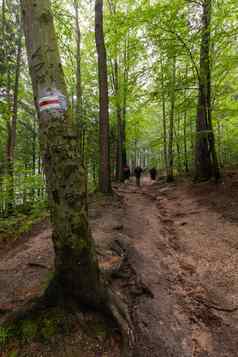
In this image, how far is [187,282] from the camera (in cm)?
326

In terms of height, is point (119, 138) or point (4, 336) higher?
point (119, 138)

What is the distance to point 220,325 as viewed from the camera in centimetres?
244

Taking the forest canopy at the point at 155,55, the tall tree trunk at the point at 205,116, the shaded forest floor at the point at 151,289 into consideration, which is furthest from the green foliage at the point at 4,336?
the tall tree trunk at the point at 205,116

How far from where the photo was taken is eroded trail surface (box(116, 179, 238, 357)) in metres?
2.19

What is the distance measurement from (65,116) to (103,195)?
6118 mm

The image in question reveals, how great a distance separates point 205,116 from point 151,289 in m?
8.10

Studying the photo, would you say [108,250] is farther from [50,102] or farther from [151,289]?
[50,102]

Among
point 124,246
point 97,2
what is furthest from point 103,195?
point 97,2

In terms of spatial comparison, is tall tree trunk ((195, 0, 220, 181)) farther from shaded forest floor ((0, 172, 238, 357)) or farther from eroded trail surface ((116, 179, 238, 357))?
shaded forest floor ((0, 172, 238, 357))

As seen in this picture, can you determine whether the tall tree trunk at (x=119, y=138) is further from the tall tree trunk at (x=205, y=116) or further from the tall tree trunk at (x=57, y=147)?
the tall tree trunk at (x=57, y=147)

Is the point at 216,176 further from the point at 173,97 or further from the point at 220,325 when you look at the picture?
the point at 220,325

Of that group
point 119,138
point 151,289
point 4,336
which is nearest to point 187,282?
point 151,289

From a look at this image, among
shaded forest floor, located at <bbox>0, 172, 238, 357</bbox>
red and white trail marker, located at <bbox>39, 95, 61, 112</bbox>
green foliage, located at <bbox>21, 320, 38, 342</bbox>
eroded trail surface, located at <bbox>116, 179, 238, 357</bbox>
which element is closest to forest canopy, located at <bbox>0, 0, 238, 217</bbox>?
shaded forest floor, located at <bbox>0, 172, 238, 357</bbox>

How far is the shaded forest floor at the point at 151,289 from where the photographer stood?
1.86 meters
